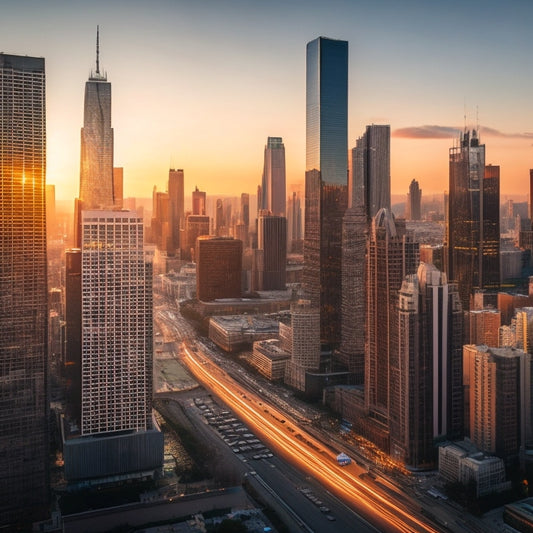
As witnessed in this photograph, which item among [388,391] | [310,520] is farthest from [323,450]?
[310,520]

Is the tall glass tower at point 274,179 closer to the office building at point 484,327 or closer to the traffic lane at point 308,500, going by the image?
the office building at point 484,327

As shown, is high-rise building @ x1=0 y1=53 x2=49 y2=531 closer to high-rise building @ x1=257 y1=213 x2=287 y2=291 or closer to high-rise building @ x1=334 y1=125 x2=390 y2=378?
high-rise building @ x1=334 y1=125 x2=390 y2=378

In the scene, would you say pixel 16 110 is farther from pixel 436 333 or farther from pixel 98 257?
pixel 436 333

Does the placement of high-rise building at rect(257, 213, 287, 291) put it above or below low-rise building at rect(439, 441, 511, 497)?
above

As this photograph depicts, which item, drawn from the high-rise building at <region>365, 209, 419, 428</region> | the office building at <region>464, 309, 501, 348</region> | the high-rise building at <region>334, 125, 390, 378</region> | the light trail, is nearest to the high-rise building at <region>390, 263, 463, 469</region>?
the high-rise building at <region>365, 209, 419, 428</region>

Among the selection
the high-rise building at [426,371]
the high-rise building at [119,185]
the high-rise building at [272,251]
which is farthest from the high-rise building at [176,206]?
the high-rise building at [426,371]

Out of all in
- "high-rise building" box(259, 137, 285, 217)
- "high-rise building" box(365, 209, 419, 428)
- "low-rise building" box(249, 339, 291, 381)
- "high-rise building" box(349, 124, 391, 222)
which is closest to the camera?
"high-rise building" box(365, 209, 419, 428)

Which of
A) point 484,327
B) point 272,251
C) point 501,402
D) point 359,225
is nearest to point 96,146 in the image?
point 359,225

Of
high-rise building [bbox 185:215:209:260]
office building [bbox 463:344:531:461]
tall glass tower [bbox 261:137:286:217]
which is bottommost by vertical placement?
office building [bbox 463:344:531:461]
